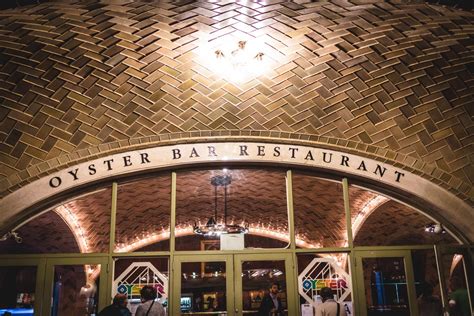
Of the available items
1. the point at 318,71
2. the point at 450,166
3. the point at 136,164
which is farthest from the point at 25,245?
the point at 450,166

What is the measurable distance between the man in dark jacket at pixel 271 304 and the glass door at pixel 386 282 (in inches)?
42.4

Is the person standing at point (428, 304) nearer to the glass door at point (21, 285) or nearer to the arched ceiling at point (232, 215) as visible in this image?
the arched ceiling at point (232, 215)

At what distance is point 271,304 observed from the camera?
6.34 m

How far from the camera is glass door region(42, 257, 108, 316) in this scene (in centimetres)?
611

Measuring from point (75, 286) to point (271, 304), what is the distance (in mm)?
2632

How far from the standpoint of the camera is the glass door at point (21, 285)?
6.11 m

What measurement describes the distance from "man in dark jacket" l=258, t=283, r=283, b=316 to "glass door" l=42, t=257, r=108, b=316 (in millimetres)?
2049

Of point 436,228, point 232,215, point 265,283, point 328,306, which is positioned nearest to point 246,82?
point 232,215

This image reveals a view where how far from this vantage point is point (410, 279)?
6391mm

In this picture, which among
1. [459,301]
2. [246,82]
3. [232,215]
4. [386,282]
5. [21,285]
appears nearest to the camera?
[459,301]

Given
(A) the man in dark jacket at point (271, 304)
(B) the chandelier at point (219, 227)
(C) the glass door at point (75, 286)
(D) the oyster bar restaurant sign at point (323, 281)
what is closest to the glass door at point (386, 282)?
(D) the oyster bar restaurant sign at point (323, 281)

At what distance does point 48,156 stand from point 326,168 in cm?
379

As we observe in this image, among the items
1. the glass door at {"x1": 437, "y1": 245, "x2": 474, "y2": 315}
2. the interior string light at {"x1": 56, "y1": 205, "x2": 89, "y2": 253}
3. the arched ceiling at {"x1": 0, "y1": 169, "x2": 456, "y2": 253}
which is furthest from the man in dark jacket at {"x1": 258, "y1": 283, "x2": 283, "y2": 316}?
the interior string light at {"x1": 56, "y1": 205, "x2": 89, "y2": 253}

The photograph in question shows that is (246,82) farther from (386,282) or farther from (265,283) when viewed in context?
(386,282)
